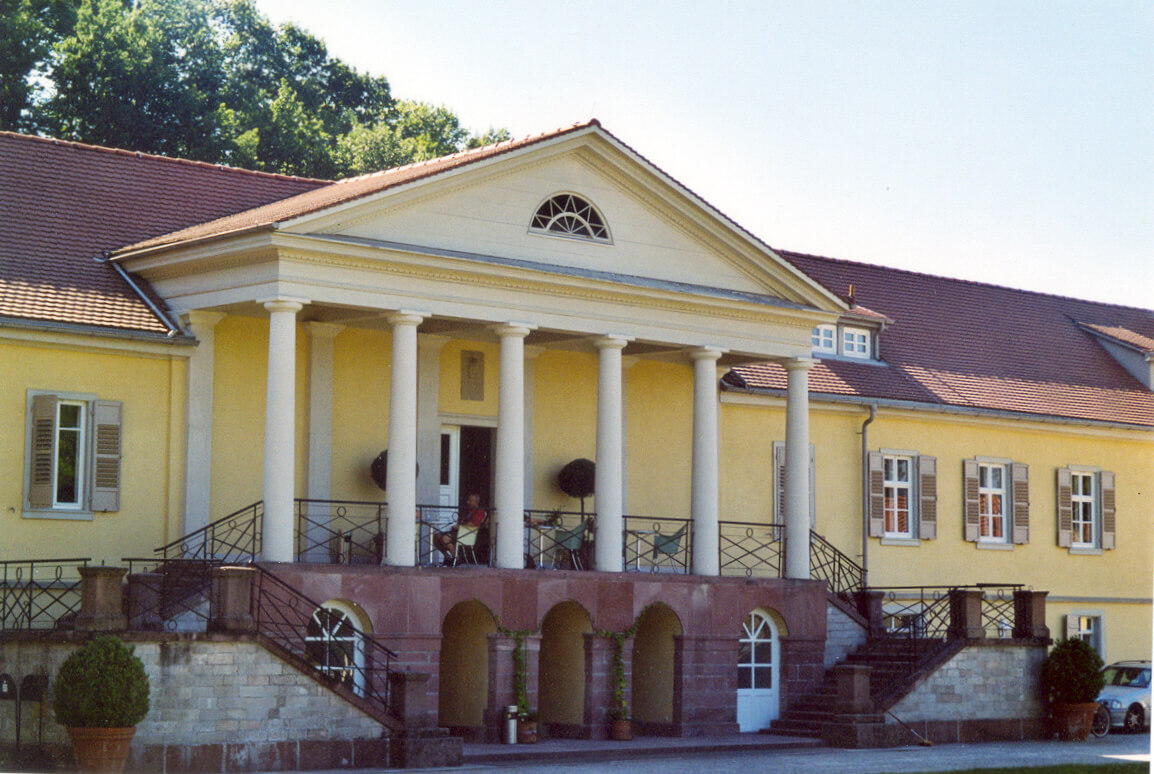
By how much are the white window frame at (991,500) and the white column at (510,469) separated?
41.6ft

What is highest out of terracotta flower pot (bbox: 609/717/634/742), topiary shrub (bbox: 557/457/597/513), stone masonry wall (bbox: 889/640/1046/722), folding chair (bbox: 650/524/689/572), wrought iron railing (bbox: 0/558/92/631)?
topiary shrub (bbox: 557/457/597/513)

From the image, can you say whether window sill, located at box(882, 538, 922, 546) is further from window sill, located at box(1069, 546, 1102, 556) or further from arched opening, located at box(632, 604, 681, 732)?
arched opening, located at box(632, 604, 681, 732)

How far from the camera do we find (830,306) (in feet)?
102

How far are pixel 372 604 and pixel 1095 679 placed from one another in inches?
505

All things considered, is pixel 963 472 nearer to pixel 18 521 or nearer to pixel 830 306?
pixel 830 306

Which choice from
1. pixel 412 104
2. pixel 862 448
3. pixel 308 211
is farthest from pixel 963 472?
pixel 412 104

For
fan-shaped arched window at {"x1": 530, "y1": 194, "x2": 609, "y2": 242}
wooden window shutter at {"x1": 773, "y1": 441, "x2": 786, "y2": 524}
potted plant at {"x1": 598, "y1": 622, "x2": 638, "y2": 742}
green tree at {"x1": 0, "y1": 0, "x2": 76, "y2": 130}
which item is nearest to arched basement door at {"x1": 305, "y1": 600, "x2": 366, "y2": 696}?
potted plant at {"x1": 598, "y1": 622, "x2": 638, "y2": 742}

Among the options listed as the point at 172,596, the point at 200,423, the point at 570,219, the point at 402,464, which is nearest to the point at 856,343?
A: the point at 570,219

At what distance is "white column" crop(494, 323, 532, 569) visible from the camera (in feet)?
88.8

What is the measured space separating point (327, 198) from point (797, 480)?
29.4 feet

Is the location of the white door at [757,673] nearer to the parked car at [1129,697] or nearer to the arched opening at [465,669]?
the arched opening at [465,669]

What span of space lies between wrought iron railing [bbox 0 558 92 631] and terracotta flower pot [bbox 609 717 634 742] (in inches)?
312

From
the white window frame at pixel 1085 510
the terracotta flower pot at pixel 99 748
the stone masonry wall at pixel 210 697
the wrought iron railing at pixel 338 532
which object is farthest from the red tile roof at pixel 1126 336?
the terracotta flower pot at pixel 99 748

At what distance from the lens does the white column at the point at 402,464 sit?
25.9 m
